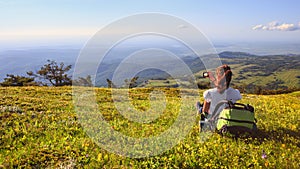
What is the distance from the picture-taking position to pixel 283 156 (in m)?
7.73

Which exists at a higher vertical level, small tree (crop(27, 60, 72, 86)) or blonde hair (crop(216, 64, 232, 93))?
blonde hair (crop(216, 64, 232, 93))

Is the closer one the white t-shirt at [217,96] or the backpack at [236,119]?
the backpack at [236,119]

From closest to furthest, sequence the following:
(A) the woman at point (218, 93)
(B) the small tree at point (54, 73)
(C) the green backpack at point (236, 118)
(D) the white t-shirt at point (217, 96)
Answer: (C) the green backpack at point (236, 118) → (A) the woman at point (218, 93) → (D) the white t-shirt at point (217, 96) → (B) the small tree at point (54, 73)

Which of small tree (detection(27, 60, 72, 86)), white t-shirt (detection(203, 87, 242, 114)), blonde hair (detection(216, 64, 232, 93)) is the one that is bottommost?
small tree (detection(27, 60, 72, 86))

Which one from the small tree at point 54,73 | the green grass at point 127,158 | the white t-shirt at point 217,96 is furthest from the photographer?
the small tree at point 54,73

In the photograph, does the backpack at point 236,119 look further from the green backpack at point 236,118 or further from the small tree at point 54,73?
the small tree at point 54,73

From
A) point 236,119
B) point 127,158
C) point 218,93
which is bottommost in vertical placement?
point 127,158

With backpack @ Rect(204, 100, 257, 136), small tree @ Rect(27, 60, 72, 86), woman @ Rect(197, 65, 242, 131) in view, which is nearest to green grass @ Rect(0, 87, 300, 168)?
backpack @ Rect(204, 100, 257, 136)

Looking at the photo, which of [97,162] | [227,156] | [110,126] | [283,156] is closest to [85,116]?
[110,126]

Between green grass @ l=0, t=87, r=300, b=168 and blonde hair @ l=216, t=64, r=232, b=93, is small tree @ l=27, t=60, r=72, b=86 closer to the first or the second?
green grass @ l=0, t=87, r=300, b=168

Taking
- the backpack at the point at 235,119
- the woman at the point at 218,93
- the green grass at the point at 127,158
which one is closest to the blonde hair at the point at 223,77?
the woman at the point at 218,93

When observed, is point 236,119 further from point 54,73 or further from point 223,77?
point 54,73

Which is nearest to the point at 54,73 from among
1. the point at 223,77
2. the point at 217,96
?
the point at 217,96

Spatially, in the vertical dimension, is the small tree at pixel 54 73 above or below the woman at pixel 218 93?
below
